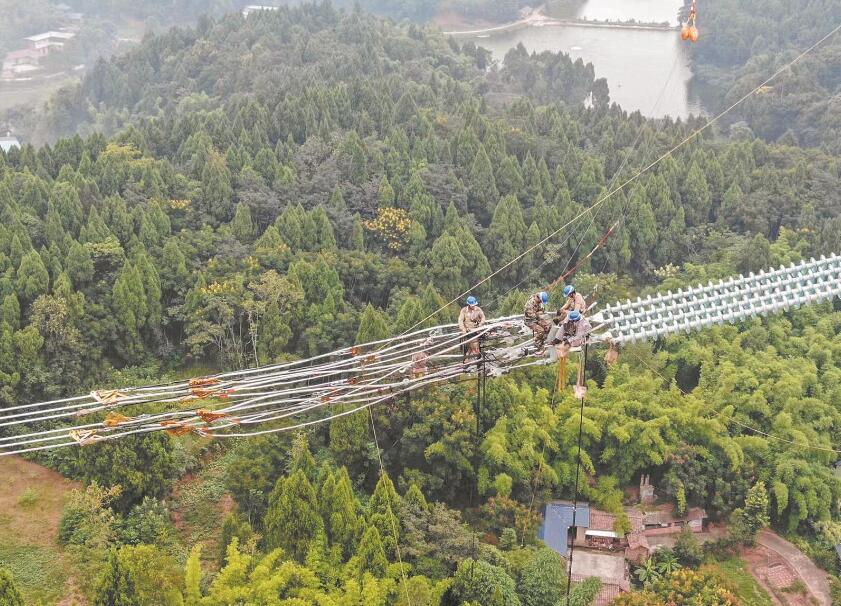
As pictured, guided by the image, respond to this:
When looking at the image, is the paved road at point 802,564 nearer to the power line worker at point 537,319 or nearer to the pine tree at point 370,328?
the pine tree at point 370,328

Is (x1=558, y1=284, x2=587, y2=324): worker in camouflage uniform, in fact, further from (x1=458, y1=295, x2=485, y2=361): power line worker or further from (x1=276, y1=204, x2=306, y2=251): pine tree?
(x1=276, y1=204, x2=306, y2=251): pine tree

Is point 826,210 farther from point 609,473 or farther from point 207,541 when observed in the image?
point 207,541

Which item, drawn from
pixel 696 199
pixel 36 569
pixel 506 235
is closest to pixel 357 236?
pixel 506 235

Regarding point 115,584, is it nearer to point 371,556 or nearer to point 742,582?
point 371,556

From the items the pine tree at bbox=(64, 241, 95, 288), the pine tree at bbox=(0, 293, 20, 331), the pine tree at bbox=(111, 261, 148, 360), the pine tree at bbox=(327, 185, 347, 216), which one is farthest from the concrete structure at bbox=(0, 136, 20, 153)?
the pine tree at bbox=(0, 293, 20, 331)

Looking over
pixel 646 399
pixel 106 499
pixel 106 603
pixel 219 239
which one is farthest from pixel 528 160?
pixel 106 603
